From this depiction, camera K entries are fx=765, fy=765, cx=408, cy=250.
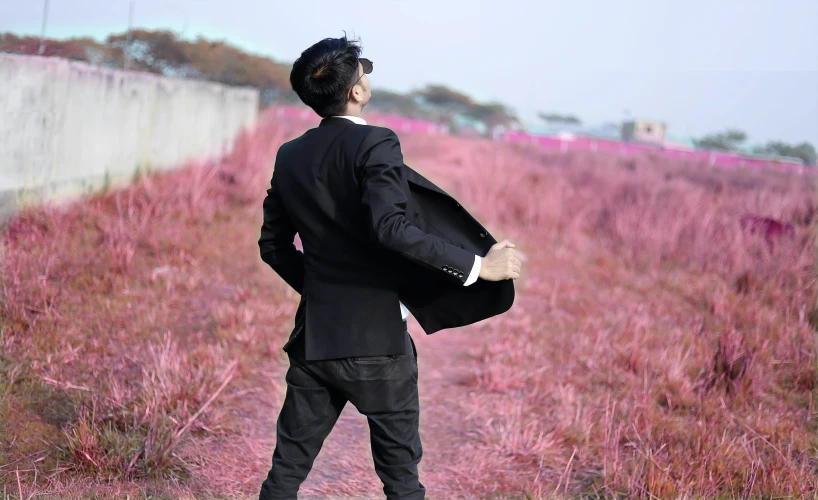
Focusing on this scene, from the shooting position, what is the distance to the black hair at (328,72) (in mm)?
2379

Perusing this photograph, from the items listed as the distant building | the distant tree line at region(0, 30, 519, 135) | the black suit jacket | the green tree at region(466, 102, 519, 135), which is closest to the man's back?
the black suit jacket

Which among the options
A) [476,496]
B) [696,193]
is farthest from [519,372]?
[696,193]

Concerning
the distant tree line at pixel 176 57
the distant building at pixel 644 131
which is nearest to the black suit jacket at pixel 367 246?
the distant tree line at pixel 176 57

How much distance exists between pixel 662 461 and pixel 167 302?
3.55 meters

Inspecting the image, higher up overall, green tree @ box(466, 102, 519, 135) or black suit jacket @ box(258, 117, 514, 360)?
green tree @ box(466, 102, 519, 135)

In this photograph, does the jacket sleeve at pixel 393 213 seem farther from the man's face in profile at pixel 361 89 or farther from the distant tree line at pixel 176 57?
the distant tree line at pixel 176 57

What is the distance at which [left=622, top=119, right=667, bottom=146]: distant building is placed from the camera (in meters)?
31.1

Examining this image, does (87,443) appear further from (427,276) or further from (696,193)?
(696,193)

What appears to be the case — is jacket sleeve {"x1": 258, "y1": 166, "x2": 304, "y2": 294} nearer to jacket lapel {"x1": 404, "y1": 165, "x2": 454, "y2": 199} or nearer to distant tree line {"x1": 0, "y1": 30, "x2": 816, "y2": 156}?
jacket lapel {"x1": 404, "y1": 165, "x2": 454, "y2": 199}

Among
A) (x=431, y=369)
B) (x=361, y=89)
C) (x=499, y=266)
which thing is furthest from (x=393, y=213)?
(x=431, y=369)

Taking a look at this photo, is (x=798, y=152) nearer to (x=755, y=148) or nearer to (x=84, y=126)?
(x=755, y=148)

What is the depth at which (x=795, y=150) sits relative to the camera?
46.0 ft

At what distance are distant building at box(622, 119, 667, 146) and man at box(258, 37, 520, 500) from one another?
97.0ft

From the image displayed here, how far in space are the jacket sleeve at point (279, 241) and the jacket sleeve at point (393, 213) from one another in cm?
42
